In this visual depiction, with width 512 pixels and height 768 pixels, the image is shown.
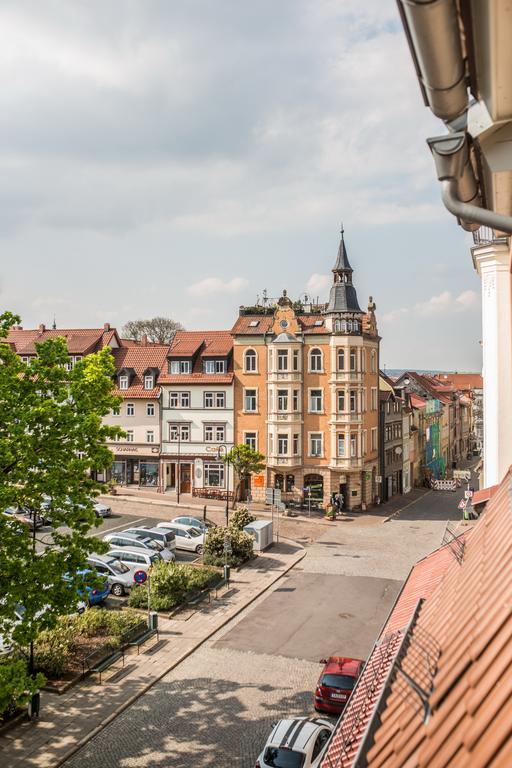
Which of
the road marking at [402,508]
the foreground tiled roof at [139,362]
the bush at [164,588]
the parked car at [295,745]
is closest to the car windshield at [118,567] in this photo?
the bush at [164,588]

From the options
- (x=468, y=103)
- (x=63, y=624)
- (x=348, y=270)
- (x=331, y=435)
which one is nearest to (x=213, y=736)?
(x=63, y=624)

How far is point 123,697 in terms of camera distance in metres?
16.5

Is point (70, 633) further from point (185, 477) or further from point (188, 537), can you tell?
point (185, 477)

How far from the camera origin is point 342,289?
4409cm

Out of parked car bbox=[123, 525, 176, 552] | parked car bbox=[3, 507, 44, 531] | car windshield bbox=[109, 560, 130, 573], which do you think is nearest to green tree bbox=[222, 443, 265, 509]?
parked car bbox=[123, 525, 176, 552]

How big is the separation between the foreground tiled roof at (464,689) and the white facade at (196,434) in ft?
127

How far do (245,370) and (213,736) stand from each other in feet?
107

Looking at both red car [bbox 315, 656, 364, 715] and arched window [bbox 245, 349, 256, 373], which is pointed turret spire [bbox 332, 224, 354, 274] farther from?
red car [bbox 315, 656, 364, 715]

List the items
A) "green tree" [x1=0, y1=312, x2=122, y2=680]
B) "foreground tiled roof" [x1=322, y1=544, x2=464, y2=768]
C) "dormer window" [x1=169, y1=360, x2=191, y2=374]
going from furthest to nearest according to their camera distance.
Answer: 1. "dormer window" [x1=169, y1=360, x2=191, y2=374]
2. "green tree" [x1=0, y1=312, x2=122, y2=680]
3. "foreground tiled roof" [x1=322, y1=544, x2=464, y2=768]

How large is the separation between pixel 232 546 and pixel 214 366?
19518 millimetres

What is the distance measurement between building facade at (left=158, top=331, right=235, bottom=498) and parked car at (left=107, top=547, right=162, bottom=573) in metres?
18.1

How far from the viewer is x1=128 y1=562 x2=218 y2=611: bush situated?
2321 cm

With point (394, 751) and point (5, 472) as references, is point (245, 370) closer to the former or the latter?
point (5, 472)

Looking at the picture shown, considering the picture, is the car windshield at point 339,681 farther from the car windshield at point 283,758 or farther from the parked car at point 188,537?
the parked car at point 188,537
